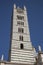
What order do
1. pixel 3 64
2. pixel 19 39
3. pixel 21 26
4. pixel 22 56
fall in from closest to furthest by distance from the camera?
pixel 3 64 → pixel 22 56 → pixel 19 39 → pixel 21 26

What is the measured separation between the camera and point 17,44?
28.0 metres

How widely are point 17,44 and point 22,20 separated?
6.32 m

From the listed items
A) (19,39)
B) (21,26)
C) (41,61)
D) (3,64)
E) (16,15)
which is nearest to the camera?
(41,61)

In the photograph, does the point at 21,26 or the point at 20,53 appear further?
the point at 21,26

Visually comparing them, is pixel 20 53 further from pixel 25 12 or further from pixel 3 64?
pixel 25 12

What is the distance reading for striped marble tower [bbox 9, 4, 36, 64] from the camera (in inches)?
1030

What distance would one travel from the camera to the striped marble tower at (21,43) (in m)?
26.2

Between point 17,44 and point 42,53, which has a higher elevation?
point 17,44

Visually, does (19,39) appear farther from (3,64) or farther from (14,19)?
(3,64)

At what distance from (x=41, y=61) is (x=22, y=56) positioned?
269 inches

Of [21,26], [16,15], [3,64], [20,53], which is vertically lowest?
[3,64]

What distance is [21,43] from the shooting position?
2833 centimetres

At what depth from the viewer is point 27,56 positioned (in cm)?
2658

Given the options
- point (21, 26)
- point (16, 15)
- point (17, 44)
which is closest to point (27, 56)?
point (17, 44)
